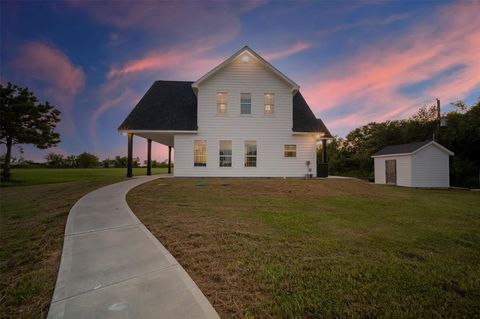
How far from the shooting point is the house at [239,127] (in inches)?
517

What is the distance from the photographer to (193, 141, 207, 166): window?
13227 millimetres

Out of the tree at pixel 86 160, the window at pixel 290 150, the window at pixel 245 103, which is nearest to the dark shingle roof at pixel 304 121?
the window at pixel 290 150

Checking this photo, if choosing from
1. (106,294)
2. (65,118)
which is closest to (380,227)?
(106,294)

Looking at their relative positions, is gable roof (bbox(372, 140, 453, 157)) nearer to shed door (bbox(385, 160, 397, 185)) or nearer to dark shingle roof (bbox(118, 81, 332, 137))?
shed door (bbox(385, 160, 397, 185))

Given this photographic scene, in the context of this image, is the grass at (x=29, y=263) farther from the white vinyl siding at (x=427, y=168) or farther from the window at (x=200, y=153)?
the white vinyl siding at (x=427, y=168)

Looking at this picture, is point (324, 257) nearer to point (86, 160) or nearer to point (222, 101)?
point (222, 101)

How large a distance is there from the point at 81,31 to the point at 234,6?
1293 cm

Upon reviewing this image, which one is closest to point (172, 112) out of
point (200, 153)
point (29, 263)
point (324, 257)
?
point (200, 153)

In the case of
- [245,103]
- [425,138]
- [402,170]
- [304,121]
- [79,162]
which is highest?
[245,103]

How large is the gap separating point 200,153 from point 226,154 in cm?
177

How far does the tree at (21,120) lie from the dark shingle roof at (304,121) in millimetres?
27147

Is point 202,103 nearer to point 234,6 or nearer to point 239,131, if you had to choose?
point 239,131

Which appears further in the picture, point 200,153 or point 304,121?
point 304,121

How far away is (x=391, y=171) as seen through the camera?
18.7 metres
